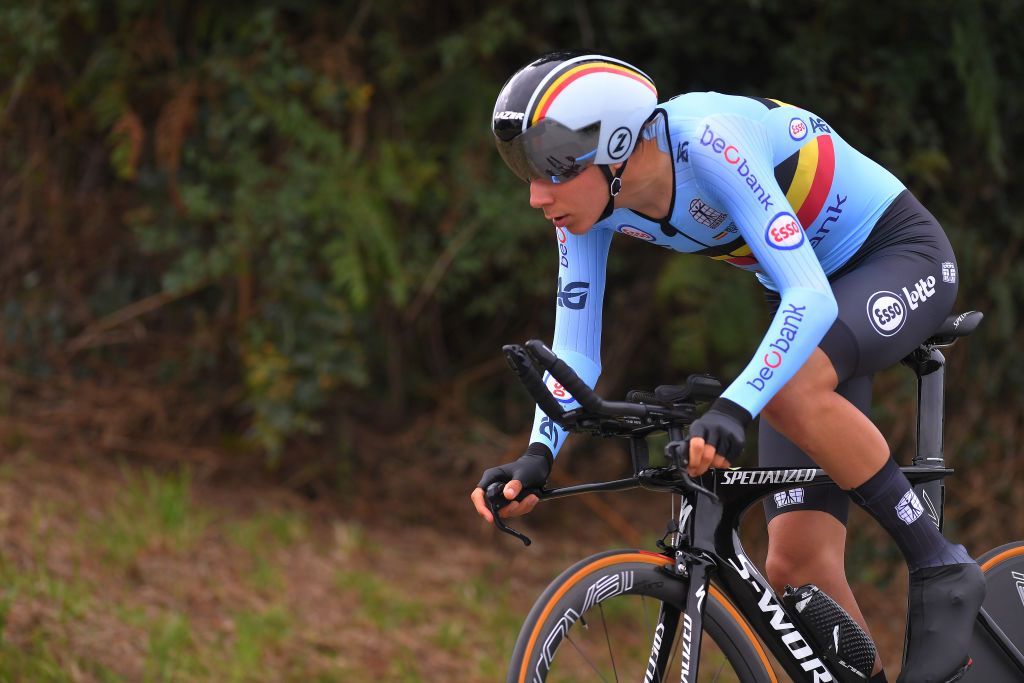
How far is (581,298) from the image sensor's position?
10.2 ft

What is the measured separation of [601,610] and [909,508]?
2.66 ft

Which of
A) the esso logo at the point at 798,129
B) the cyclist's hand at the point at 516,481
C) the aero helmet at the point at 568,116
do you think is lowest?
the cyclist's hand at the point at 516,481

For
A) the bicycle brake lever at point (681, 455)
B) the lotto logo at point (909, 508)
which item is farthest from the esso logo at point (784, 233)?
the lotto logo at point (909, 508)

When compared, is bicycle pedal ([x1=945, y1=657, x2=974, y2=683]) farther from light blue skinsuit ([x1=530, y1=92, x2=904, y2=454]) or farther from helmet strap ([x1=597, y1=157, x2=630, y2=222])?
helmet strap ([x1=597, y1=157, x2=630, y2=222])

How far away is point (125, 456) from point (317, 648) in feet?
5.51

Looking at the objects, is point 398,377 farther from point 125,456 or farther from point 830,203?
point 830,203

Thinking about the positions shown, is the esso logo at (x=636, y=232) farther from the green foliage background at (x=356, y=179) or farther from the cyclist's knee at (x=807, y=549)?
the green foliage background at (x=356, y=179)

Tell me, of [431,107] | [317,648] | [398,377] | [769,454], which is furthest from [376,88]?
[769,454]

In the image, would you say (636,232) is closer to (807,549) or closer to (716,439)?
(716,439)

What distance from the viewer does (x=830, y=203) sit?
313cm

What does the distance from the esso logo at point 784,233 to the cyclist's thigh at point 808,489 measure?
2.42 feet

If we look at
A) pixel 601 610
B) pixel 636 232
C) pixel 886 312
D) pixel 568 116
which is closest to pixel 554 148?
pixel 568 116

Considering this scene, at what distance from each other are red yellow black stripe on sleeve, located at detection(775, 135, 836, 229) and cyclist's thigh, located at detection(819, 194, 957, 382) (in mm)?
198

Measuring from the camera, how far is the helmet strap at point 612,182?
111 inches
